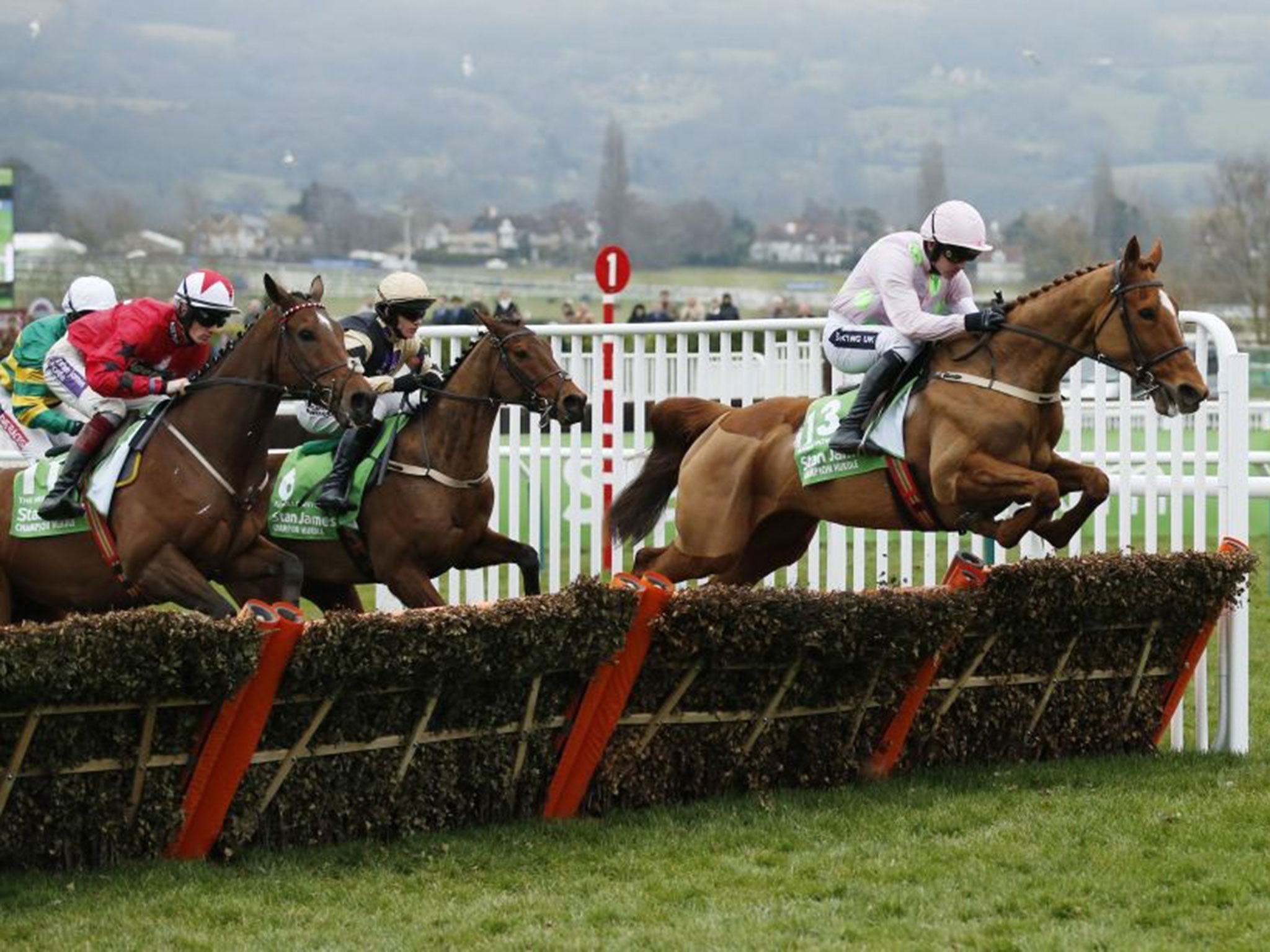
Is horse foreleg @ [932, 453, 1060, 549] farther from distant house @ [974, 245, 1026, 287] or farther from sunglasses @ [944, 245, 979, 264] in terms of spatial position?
distant house @ [974, 245, 1026, 287]

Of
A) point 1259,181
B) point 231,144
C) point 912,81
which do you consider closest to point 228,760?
point 1259,181

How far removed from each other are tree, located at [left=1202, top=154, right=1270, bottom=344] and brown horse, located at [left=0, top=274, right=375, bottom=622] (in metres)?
54.0

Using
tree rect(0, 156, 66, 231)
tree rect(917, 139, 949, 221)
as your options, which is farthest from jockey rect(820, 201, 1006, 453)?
tree rect(917, 139, 949, 221)

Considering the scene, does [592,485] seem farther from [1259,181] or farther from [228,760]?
[1259,181]

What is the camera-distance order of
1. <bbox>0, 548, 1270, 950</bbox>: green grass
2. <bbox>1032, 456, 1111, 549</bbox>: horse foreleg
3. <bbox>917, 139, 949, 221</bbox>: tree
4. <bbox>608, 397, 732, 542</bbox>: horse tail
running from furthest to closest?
Result: <bbox>917, 139, 949, 221</bbox>: tree < <bbox>608, 397, 732, 542</bbox>: horse tail < <bbox>1032, 456, 1111, 549</bbox>: horse foreleg < <bbox>0, 548, 1270, 950</bbox>: green grass

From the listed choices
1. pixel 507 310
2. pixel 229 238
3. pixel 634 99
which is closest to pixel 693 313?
pixel 507 310

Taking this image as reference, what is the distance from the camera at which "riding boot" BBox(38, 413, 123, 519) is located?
742cm

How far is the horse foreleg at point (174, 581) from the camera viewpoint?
7.14m

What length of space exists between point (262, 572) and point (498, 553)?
1154 millimetres

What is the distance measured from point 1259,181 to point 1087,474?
58.7 m

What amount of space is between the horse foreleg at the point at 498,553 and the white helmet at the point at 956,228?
2029 mm

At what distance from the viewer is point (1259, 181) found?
62875 millimetres

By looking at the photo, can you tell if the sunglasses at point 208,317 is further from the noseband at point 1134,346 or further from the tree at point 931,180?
the tree at point 931,180

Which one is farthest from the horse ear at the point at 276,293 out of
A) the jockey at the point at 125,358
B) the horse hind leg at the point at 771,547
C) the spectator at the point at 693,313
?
the spectator at the point at 693,313
